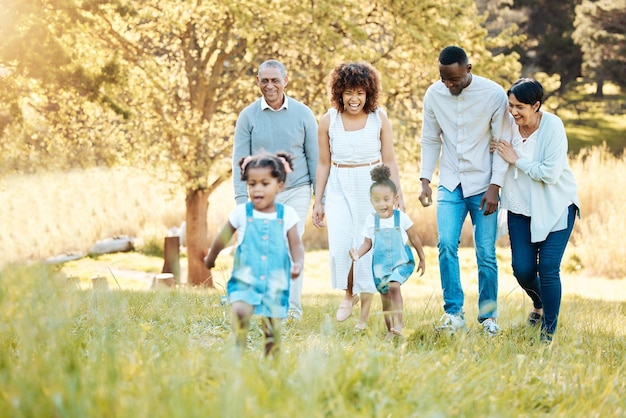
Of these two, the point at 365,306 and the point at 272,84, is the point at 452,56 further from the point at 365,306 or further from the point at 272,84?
the point at 365,306

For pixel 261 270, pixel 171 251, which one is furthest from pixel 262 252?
pixel 171 251

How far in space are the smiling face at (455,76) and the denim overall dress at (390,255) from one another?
3.48ft

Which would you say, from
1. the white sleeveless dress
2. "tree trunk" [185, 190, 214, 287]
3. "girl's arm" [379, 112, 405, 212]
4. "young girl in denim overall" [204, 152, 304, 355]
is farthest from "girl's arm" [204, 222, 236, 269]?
"tree trunk" [185, 190, 214, 287]

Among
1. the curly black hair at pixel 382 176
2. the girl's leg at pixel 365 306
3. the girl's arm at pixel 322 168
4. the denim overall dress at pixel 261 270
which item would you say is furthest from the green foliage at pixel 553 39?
the denim overall dress at pixel 261 270

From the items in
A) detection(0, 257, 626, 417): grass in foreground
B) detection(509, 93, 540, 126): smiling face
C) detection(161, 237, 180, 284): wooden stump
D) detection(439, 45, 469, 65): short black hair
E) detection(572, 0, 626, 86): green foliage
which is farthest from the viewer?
detection(572, 0, 626, 86): green foliage

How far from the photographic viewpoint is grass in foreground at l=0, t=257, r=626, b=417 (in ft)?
9.71

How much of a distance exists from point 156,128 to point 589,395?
9.79 m

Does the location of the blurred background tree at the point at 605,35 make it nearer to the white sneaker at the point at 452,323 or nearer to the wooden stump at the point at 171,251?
the wooden stump at the point at 171,251

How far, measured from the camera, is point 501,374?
4.04 m

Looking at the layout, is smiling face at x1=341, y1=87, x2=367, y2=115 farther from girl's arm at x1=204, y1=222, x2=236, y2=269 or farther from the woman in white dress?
girl's arm at x1=204, y1=222, x2=236, y2=269

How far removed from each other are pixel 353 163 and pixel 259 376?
8.70 ft

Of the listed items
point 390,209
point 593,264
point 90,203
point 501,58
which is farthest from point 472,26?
point 90,203

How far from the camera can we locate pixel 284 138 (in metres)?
6.41

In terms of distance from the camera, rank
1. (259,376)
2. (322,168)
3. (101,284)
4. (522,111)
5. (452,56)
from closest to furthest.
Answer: (259,376), (522,111), (452,56), (322,168), (101,284)
